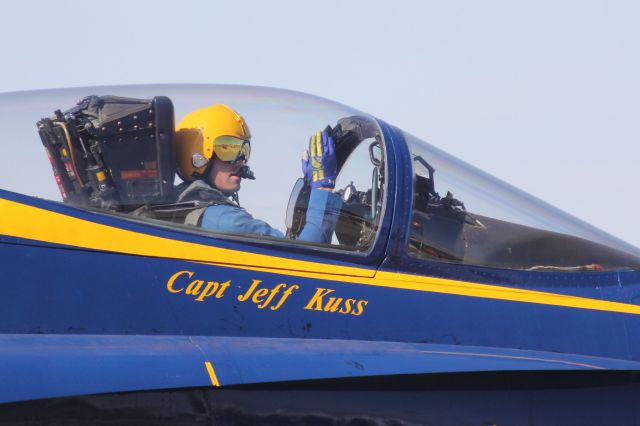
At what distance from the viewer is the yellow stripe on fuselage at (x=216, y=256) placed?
3701 millimetres

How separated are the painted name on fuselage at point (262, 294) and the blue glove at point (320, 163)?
2.16 feet

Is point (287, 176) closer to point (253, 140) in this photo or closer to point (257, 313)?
point (253, 140)

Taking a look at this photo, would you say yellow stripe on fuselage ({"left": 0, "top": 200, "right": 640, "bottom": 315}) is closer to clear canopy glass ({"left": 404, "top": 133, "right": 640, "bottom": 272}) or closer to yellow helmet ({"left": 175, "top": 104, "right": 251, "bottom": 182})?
clear canopy glass ({"left": 404, "top": 133, "right": 640, "bottom": 272})

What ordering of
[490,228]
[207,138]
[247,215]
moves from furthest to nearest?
[490,228]
[207,138]
[247,215]

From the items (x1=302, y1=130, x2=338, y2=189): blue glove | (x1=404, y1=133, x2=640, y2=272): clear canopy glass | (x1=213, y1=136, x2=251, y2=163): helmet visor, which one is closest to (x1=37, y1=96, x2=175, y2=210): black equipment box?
(x1=213, y1=136, x2=251, y2=163): helmet visor

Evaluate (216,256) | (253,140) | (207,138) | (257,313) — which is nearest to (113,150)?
(207,138)

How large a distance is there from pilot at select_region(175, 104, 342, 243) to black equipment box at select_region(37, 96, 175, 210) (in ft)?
0.39

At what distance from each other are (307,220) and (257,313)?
57cm

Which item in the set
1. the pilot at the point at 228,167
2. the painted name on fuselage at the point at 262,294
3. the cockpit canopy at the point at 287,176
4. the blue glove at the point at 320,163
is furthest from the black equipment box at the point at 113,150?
the blue glove at the point at 320,163

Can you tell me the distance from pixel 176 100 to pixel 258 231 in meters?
0.86

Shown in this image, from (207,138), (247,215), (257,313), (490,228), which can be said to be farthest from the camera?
(490,228)

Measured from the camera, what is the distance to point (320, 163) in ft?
14.8

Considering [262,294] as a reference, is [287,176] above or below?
above

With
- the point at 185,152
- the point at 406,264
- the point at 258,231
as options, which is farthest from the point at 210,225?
the point at 406,264
